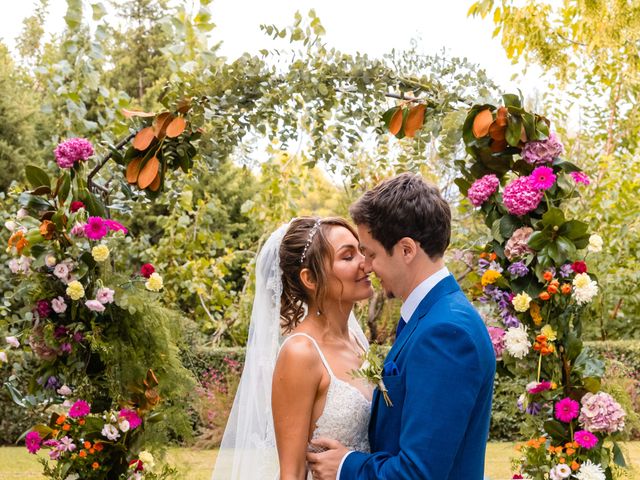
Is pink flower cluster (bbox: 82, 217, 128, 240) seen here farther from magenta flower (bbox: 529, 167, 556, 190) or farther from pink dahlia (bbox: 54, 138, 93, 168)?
magenta flower (bbox: 529, 167, 556, 190)

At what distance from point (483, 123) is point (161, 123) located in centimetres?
158

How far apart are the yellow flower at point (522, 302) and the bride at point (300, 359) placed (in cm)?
98

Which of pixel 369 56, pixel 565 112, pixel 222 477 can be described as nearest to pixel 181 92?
pixel 369 56

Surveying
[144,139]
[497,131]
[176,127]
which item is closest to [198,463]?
[144,139]

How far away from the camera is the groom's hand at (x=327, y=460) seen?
2.57 metres

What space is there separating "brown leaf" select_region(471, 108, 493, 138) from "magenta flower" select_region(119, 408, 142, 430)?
210 centimetres

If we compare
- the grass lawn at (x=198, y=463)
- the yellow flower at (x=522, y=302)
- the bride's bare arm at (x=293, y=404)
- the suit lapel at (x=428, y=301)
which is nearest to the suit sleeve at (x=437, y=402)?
the suit lapel at (x=428, y=301)

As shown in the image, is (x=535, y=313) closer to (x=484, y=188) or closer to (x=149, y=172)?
(x=484, y=188)

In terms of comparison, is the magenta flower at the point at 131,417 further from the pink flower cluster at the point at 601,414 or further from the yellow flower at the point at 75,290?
the pink flower cluster at the point at 601,414

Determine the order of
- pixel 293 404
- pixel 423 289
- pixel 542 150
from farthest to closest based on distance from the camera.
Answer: pixel 542 150 → pixel 293 404 → pixel 423 289

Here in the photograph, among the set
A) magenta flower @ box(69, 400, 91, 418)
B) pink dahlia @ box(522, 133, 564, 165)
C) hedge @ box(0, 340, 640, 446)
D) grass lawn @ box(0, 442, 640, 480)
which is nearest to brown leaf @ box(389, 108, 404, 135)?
Answer: pink dahlia @ box(522, 133, 564, 165)

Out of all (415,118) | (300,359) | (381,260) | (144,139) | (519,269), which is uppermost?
(415,118)

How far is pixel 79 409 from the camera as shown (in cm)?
402

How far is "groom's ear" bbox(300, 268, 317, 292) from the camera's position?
319cm
